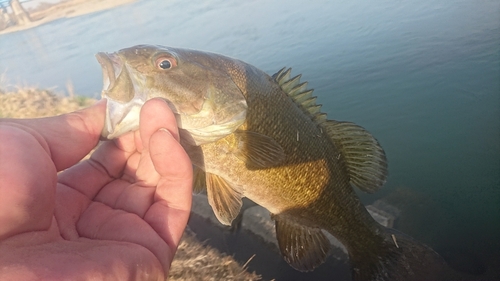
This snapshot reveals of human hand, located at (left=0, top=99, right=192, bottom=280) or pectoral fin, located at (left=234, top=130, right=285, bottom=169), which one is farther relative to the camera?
pectoral fin, located at (left=234, top=130, right=285, bottom=169)

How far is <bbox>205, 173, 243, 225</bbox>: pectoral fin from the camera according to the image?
228cm

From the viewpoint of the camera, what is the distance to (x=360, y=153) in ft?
8.03

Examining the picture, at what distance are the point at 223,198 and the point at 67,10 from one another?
33829mm

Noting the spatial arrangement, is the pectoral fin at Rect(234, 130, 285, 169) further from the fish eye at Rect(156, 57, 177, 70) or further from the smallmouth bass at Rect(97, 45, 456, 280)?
the fish eye at Rect(156, 57, 177, 70)

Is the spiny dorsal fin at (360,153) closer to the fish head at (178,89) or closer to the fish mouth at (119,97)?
the fish head at (178,89)

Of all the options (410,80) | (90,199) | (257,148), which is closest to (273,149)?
(257,148)

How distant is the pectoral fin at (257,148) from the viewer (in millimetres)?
2047

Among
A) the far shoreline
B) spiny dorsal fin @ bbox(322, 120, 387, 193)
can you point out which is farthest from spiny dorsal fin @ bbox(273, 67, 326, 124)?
the far shoreline

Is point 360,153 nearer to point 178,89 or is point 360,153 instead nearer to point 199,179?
point 199,179

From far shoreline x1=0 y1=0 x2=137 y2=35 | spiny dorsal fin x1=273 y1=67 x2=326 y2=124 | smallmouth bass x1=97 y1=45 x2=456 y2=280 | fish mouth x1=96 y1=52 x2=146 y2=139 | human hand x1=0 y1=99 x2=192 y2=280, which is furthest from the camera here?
far shoreline x1=0 y1=0 x2=137 y2=35

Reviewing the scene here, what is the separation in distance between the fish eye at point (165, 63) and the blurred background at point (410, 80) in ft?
11.7

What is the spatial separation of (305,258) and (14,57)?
23057 mm

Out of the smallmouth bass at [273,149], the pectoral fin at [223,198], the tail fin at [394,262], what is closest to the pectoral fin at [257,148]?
the smallmouth bass at [273,149]

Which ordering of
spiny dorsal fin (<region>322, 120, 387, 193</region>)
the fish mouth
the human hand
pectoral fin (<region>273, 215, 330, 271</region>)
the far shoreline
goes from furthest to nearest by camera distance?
the far shoreline, pectoral fin (<region>273, 215, 330, 271</region>), spiny dorsal fin (<region>322, 120, 387, 193</region>), the fish mouth, the human hand
